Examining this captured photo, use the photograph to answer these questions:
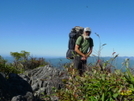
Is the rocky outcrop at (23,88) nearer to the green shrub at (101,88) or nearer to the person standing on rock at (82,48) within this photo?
the green shrub at (101,88)

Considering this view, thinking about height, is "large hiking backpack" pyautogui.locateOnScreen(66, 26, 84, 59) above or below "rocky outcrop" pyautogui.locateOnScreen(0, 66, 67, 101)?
above

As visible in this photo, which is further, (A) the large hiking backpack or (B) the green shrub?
(A) the large hiking backpack

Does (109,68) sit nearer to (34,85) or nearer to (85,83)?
(85,83)

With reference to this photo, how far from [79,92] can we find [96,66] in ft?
3.46

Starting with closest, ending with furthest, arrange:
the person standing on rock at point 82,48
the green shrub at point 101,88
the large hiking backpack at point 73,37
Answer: the green shrub at point 101,88 < the person standing on rock at point 82,48 < the large hiking backpack at point 73,37

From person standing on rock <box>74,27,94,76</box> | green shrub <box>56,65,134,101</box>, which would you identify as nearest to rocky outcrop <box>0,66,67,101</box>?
green shrub <box>56,65,134,101</box>

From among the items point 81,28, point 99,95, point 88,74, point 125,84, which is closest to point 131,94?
point 125,84

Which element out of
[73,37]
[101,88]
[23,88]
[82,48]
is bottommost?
[23,88]

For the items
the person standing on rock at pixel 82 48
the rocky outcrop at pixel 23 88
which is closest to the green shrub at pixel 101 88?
the rocky outcrop at pixel 23 88

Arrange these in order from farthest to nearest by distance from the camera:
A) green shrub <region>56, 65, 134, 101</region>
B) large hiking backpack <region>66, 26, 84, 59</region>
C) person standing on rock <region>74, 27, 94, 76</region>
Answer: large hiking backpack <region>66, 26, 84, 59</region> < person standing on rock <region>74, 27, 94, 76</region> < green shrub <region>56, 65, 134, 101</region>

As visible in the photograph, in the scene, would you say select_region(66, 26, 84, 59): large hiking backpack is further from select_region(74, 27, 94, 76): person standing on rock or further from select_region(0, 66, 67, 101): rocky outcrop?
select_region(0, 66, 67, 101): rocky outcrop

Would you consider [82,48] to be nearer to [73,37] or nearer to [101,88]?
[73,37]

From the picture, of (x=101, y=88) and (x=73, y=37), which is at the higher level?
(x=73, y=37)

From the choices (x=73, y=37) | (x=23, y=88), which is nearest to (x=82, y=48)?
(x=73, y=37)
